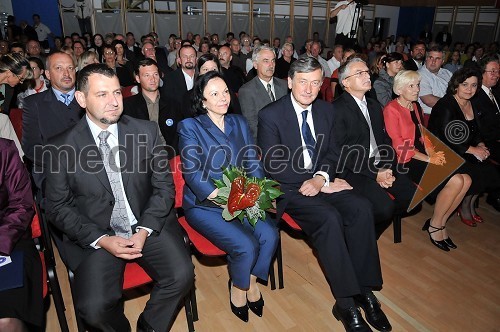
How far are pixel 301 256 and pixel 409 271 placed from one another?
95cm

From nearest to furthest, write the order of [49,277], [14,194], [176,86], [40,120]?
[49,277], [14,194], [40,120], [176,86]

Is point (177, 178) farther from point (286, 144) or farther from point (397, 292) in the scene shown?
point (397, 292)

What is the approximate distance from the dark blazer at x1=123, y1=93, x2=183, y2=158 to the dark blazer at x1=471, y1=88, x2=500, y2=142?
3.32 metres

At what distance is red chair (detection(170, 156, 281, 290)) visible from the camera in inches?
99.3

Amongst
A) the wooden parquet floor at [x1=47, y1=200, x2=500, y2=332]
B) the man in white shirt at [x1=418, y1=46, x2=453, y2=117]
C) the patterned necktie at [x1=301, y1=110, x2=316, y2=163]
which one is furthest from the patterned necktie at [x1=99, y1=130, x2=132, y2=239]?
the man in white shirt at [x1=418, y1=46, x2=453, y2=117]

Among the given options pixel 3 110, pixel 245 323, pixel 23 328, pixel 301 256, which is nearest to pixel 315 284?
pixel 301 256

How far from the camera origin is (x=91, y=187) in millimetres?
2273

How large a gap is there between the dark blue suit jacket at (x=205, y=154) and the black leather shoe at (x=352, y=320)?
3.87ft

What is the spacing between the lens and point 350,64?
321 cm

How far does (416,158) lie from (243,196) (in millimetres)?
2184

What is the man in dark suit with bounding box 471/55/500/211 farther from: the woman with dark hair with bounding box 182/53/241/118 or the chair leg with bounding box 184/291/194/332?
the chair leg with bounding box 184/291/194/332

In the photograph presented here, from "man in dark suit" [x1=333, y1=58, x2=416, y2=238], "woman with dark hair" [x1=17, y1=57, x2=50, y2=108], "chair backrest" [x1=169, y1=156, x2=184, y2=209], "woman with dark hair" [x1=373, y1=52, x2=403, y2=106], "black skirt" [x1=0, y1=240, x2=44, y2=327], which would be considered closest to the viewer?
"black skirt" [x1=0, y1=240, x2=44, y2=327]
